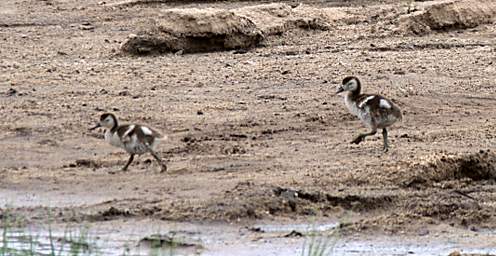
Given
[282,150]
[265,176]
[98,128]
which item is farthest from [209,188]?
[98,128]

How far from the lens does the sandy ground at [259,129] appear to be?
10.8 meters

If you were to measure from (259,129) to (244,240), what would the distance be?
139 inches

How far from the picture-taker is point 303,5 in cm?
2014

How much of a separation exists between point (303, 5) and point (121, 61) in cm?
410

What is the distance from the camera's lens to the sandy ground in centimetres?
1077

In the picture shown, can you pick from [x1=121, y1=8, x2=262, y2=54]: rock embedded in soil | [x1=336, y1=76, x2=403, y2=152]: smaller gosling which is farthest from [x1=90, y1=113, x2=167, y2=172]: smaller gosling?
[x1=121, y1=8, x2=262, y2=54]: rock embedded in soil

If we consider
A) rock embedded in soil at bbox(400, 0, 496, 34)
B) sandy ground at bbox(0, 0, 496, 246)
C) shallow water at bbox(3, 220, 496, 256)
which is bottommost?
shallow water at bbox(3, 220, 496, 256)

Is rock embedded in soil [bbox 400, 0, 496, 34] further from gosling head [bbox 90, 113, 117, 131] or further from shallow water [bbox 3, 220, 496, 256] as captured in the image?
shallow water [bbox 3, 220, 496, 256]

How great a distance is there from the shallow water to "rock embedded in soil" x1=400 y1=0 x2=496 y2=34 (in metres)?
8.10

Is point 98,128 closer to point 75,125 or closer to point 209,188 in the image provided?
point 75,125

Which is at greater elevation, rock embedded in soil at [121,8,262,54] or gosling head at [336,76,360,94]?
rock embedded in soil at [121,8,262,54]

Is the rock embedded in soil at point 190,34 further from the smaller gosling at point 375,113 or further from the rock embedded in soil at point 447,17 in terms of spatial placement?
the smaller gosling at point 375,113

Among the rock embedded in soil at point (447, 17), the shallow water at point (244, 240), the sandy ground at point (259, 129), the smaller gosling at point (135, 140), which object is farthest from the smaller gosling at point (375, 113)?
the rock embedded in soil at point (447, 17)

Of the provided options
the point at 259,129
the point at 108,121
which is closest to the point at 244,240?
the point at 108,121
